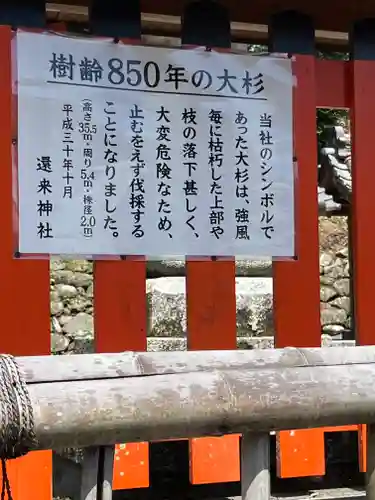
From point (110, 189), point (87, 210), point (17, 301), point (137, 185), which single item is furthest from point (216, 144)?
point (17, 301)

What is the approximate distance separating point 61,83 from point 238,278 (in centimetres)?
300

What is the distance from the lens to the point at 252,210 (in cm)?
312

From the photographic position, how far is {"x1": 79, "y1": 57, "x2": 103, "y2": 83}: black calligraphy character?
2920mm

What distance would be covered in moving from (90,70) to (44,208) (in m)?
0.56

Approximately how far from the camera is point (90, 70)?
2930mm

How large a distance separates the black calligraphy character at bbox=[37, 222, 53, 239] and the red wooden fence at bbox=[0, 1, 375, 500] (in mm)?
100

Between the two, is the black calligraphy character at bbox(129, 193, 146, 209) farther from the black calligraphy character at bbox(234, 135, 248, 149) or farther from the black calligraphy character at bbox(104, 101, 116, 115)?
the black calligraphy character at bbox(234, 135, 248, 149)

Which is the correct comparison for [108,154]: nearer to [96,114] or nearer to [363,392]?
[96,114]

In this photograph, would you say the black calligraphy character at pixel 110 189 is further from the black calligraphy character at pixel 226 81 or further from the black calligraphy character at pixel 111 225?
the black calligraphy character at pixel 226 81

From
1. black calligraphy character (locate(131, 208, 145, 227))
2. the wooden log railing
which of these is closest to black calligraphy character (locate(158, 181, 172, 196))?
black calligraphy character (locate(131, 208, 145, 227))

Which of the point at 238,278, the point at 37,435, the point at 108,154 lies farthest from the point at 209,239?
the point at 238,278

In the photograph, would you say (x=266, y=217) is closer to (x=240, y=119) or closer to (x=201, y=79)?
(x=240, y=119)

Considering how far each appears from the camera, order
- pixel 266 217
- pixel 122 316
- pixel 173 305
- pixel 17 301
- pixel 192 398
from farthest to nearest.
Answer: pixel 173 305, pixel 266 217, pixel 122 316, pixel 17 301, pixel 192 398

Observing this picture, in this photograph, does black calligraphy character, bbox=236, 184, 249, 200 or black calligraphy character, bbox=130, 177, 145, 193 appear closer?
black calligraphy character, bbox=130, 177, 145, 193
